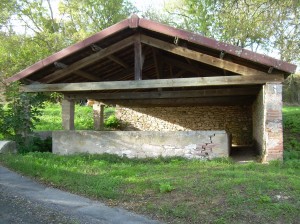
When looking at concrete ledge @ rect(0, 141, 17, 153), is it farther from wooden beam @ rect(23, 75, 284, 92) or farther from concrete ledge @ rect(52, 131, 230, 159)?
wooden beam @ rect(23, 75, 284, 92)

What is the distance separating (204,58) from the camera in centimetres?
869

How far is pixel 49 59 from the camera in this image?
9055 mm

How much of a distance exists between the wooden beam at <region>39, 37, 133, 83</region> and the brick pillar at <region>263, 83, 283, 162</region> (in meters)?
4.04

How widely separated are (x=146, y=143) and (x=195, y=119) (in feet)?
21.7

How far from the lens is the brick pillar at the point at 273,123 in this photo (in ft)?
26.7

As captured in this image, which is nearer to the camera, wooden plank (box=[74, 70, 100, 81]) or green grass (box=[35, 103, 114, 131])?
wooden plank (box=[74, 70, 100, 81])

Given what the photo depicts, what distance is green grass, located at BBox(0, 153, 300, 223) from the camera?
15.6ft

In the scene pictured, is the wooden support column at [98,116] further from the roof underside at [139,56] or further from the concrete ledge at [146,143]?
the concrete ledge at [146,143]

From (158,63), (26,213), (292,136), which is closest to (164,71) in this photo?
(158,63)

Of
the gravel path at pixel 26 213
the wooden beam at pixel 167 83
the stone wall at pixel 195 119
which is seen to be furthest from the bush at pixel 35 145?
the stone wall at pixel 195 119

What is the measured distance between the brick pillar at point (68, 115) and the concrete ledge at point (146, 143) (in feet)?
4.66

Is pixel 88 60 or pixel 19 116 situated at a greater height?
pixel 88 60

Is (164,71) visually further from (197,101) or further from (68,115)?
(68,115)

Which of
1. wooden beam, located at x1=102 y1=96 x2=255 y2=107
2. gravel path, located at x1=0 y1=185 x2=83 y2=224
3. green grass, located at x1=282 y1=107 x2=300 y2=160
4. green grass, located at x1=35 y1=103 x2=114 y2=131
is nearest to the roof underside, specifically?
wooden beam, located at x1=102 y1=96 x2=255 y2=107
